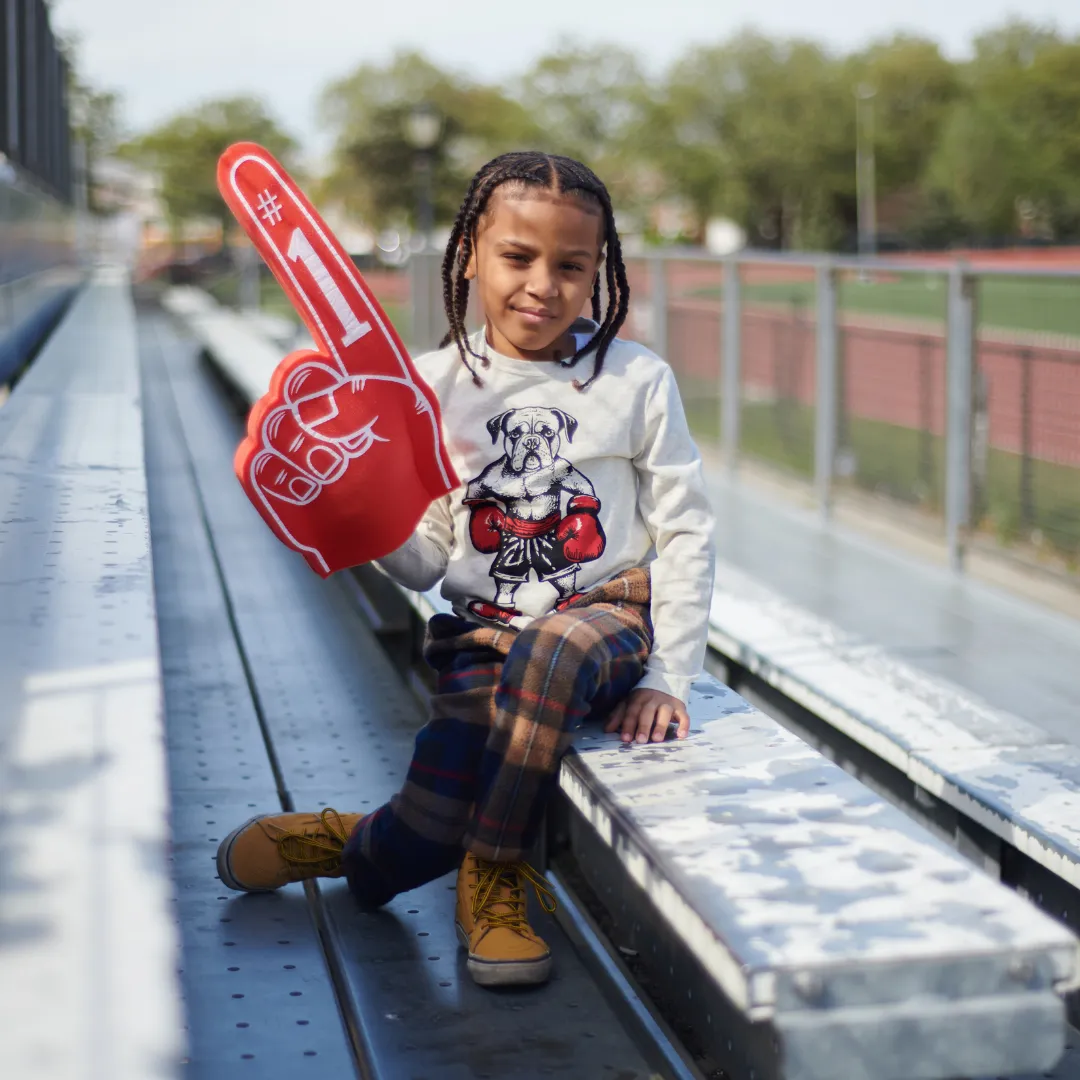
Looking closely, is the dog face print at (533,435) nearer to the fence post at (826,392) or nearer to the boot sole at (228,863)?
the boot sole at (228,863)

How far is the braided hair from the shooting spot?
2729 mm

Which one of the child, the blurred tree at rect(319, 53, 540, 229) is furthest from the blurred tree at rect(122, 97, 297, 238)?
the child

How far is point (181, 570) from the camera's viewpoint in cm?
580

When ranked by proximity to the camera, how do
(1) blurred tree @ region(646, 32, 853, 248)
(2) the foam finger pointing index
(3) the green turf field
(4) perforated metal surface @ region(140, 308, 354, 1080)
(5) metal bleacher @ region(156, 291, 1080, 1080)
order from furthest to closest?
(1) blurred tree @ region(646, 32, 853, 248)
(3) the green turf field
(2) the foam finger pointing index
(4) perforated metal surface @ region(140, 308, 354, 1080)
(5) metal bleacher @ region(156, 291, 1080, 1080)

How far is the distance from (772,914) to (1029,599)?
4189 mm

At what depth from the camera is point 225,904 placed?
2.91m

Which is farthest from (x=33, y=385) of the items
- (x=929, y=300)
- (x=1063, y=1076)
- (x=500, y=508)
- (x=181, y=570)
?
(x=1063, y=1076)

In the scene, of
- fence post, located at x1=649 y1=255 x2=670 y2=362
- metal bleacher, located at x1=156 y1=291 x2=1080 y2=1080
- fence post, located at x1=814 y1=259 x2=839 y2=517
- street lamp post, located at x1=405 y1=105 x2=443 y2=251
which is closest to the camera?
metal bleacher, located at x1=156 y1=291 x2=1080 y2=1080

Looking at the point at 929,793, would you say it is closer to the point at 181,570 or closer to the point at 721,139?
the point at 181,570

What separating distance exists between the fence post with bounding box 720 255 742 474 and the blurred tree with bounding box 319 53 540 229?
8663cm

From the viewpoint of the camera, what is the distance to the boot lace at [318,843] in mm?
2896

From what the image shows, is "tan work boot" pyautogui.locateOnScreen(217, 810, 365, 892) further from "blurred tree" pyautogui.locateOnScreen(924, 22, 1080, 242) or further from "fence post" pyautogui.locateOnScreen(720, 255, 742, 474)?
"blurred tree" pyautogui.locateOnScreen(924, 22, 1080, 242)

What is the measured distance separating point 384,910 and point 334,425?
35.0 inches

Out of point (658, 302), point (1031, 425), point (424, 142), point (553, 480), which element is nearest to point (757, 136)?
point (424, 142)
